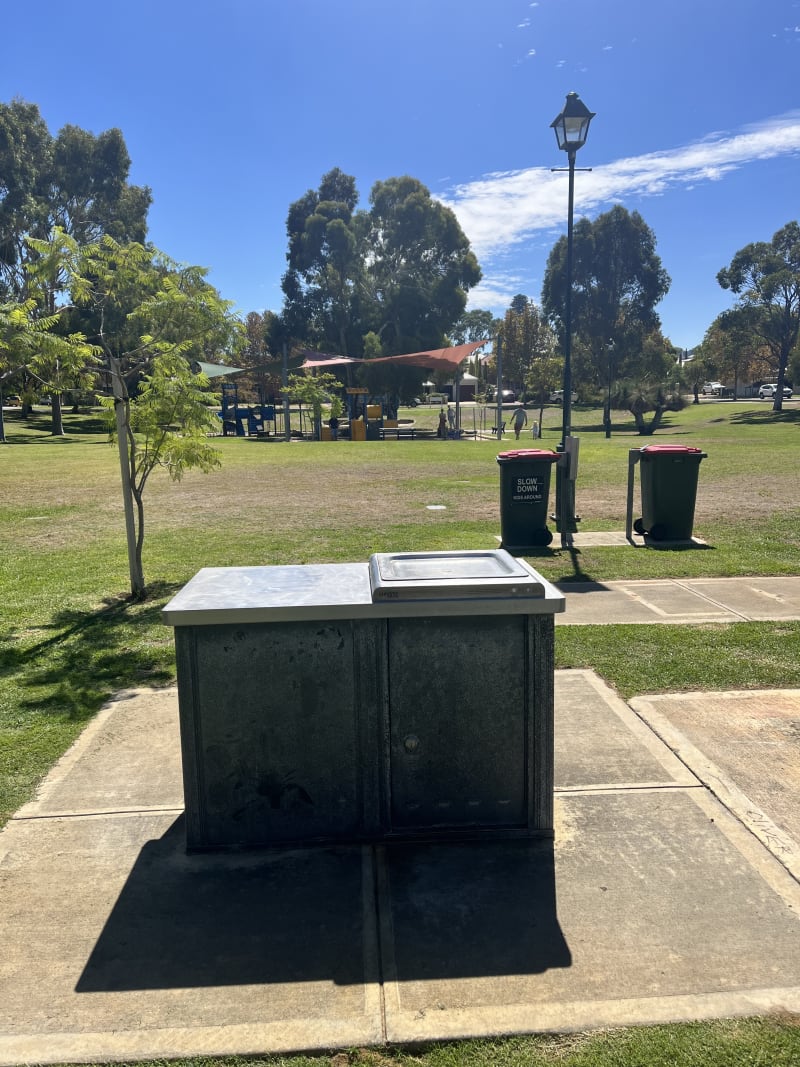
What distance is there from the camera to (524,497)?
10.3 m

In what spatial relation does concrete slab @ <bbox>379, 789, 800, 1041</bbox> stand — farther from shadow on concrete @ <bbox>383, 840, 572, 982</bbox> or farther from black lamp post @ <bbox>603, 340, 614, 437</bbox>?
black lamp post @ <bbox>603, 340, 614, 437</bbox>

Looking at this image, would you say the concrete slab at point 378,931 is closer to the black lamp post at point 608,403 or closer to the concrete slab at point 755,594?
the concrete slab at point 755,594

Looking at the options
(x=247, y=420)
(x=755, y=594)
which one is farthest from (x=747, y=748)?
(x=247, y=420)

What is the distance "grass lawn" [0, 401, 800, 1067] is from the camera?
2.41 m

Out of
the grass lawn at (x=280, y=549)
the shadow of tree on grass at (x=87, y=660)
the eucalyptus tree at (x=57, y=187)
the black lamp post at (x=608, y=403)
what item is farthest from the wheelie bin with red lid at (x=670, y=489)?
the eucalyptus tree at (x=57, y=187)

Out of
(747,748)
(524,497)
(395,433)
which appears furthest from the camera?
(395,433)

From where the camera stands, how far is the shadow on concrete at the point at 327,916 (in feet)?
8.80

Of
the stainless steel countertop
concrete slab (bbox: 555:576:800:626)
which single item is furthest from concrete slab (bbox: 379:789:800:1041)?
concrete slab (bbox: 555:576:800:626)

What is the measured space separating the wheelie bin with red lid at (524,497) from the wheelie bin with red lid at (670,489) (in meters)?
1.24

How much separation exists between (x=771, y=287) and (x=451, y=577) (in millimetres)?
60431

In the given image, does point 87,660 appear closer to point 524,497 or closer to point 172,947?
point 172,947

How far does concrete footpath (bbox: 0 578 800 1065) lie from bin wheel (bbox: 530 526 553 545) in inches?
243

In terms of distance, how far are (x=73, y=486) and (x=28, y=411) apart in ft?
130

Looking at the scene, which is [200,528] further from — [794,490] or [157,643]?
[794,490]
